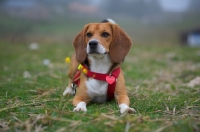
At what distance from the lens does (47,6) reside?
37.0 m

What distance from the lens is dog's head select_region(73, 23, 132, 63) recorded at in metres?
4.68

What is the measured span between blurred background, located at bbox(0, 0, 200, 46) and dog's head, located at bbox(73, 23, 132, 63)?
15971 millimetres

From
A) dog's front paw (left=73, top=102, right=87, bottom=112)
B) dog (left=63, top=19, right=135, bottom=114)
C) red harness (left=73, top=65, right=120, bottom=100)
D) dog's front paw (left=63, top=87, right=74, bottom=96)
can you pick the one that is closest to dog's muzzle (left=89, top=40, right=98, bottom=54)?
dog (left=63, top=19, right=135, bottom=114)

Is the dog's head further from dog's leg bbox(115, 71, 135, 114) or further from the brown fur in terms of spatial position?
dog's leg bbox(115, 71, 135, 114)

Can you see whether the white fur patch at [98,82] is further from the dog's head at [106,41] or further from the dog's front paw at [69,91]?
the dog's front paw at [69,91]

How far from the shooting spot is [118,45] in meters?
4.81

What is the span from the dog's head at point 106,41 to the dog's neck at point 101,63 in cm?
11

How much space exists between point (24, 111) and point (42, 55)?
32.9ft

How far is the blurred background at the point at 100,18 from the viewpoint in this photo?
2559 centimetres

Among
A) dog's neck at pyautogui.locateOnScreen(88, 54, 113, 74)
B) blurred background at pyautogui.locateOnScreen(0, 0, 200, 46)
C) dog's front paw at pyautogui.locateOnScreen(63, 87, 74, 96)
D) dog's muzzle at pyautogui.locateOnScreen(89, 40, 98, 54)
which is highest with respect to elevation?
blurred background at pyautogui.locateOnScreen(0, 0, 200, 46)

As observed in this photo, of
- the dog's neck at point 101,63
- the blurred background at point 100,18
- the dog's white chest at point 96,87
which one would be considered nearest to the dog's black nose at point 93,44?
the dog's neck at point 101,63

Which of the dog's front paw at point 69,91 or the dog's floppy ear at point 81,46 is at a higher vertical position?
the dog's floppy ear at point 81,46

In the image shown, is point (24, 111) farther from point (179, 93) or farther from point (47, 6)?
point (47, 6)

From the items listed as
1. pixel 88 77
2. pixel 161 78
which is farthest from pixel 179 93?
pixel 88 77
